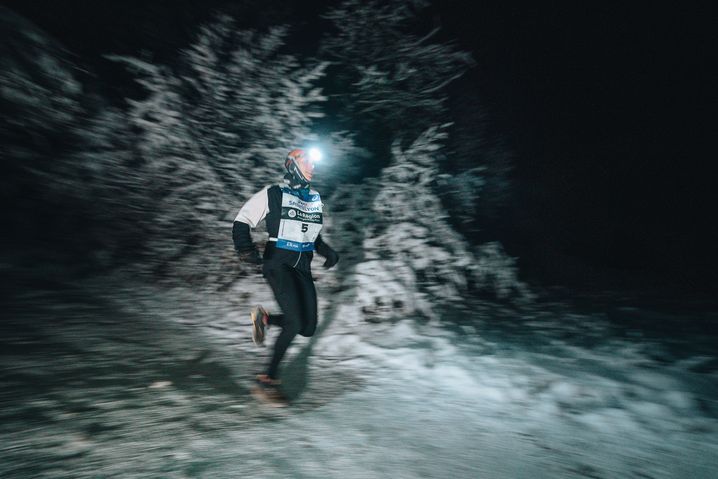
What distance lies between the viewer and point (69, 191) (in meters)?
7.63

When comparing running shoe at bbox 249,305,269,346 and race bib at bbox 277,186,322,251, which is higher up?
race bib at bbox 277,186,322,251

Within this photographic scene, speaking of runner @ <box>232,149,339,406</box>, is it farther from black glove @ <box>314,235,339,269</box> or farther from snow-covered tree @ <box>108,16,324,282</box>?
snow-covered tree @ <box>108,16,324,282</box>

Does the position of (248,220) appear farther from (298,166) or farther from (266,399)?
(266,399)

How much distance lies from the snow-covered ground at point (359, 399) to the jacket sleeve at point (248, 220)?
4.46ft

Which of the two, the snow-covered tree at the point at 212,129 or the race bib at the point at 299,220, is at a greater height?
the snow-covered tree at the point at 212,129

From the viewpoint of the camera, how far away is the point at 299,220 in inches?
141

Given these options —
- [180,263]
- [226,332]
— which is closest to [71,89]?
[180,263]

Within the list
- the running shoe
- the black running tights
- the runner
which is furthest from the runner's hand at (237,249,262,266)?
the running shoe

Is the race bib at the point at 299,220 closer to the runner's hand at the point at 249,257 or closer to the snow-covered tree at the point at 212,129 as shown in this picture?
the runner's hand at the point at 249,257

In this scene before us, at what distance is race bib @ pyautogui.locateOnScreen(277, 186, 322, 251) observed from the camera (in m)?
3.51

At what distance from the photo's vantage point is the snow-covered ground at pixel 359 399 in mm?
2443

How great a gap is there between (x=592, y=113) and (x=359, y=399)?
12551 millimetres

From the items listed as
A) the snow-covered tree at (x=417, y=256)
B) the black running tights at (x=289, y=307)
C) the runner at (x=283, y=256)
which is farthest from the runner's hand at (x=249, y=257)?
the snow-covered tree at (x=417, y=256)

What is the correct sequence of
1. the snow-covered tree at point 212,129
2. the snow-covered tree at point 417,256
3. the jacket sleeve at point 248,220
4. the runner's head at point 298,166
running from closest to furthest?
the jacket sleeve at point 248,220 < the runner's head at point 298,166 < the snow-covered tree at point 417,256 < the snow-covered tree at point 212,129
